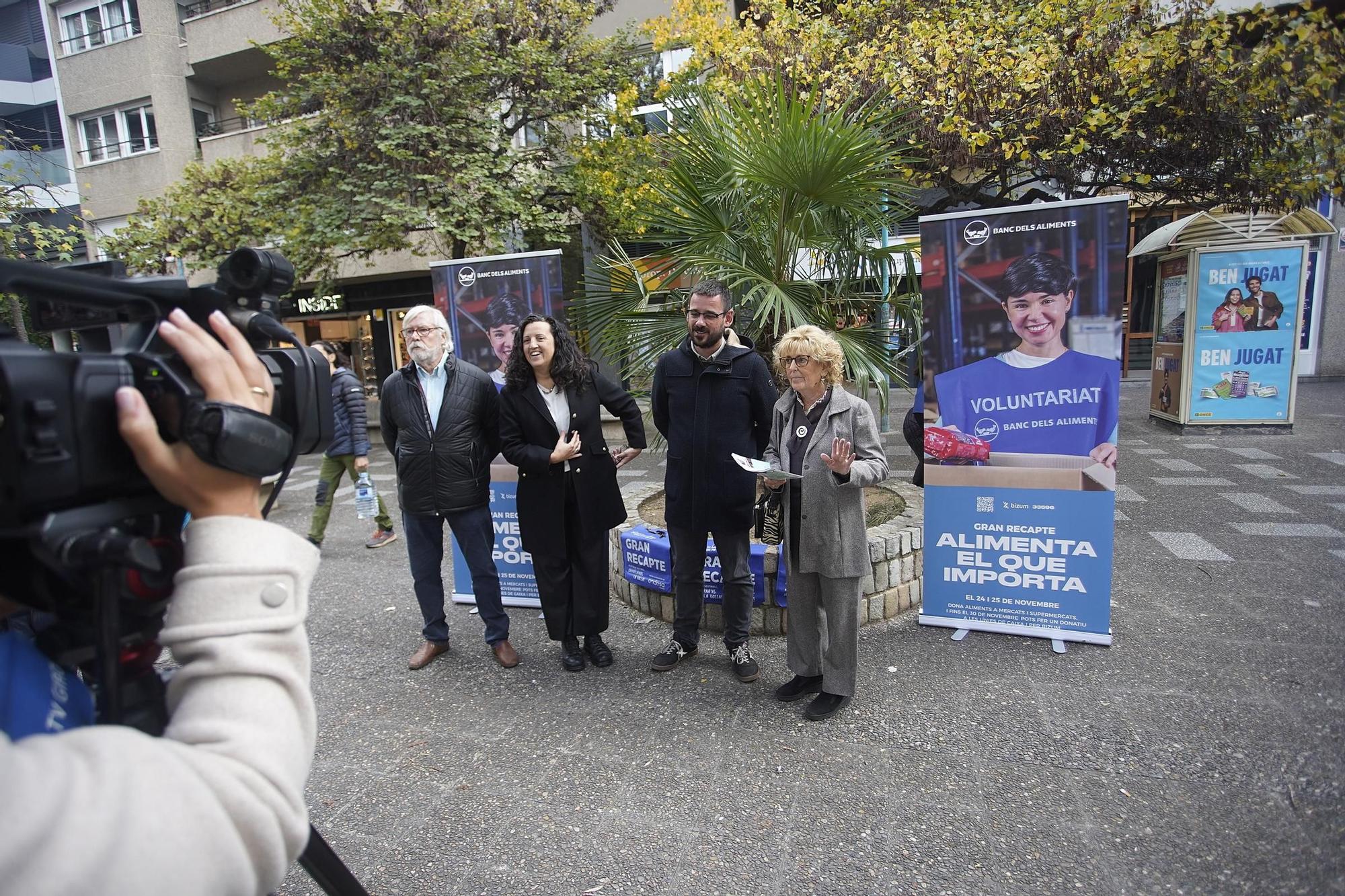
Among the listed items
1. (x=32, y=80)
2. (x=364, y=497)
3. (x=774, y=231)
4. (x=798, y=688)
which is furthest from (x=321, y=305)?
(x=798, y=688)

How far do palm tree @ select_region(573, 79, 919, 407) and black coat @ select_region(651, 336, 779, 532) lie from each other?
675 mm

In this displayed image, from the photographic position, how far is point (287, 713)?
780 mm

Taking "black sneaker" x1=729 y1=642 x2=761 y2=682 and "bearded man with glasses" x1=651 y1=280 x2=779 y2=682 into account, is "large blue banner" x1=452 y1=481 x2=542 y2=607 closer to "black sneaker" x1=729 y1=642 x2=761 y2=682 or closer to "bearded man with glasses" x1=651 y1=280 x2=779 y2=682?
"bearded man with glasses" x1=651 y1=280 x2=779 y2=682

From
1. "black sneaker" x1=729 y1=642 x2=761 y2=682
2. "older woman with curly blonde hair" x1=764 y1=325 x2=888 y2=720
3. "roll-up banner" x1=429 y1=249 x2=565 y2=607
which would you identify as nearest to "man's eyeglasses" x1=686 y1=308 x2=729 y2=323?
"older woman with curly blonde hair" x1=764 y1=325 x2=888 y2=720

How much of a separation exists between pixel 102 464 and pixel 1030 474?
408cm

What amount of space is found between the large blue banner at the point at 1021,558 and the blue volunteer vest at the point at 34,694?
13.1ft

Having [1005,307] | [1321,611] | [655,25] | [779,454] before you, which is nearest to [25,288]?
[779,454]

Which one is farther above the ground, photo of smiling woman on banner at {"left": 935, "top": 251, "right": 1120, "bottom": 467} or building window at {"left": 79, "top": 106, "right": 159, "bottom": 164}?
building window at {"left": 79, "top": 106, "right": 159, "bottom": 164}

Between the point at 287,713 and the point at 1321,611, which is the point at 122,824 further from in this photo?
the point at 1321,611

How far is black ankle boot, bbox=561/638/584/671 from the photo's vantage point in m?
3.86

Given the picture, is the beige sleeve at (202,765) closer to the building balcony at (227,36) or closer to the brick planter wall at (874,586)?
the brick planter wall at (874,586)

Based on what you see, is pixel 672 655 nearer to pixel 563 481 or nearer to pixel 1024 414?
pixel 563 481

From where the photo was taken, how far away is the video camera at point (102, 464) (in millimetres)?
729

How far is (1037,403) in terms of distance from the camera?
151 inches
